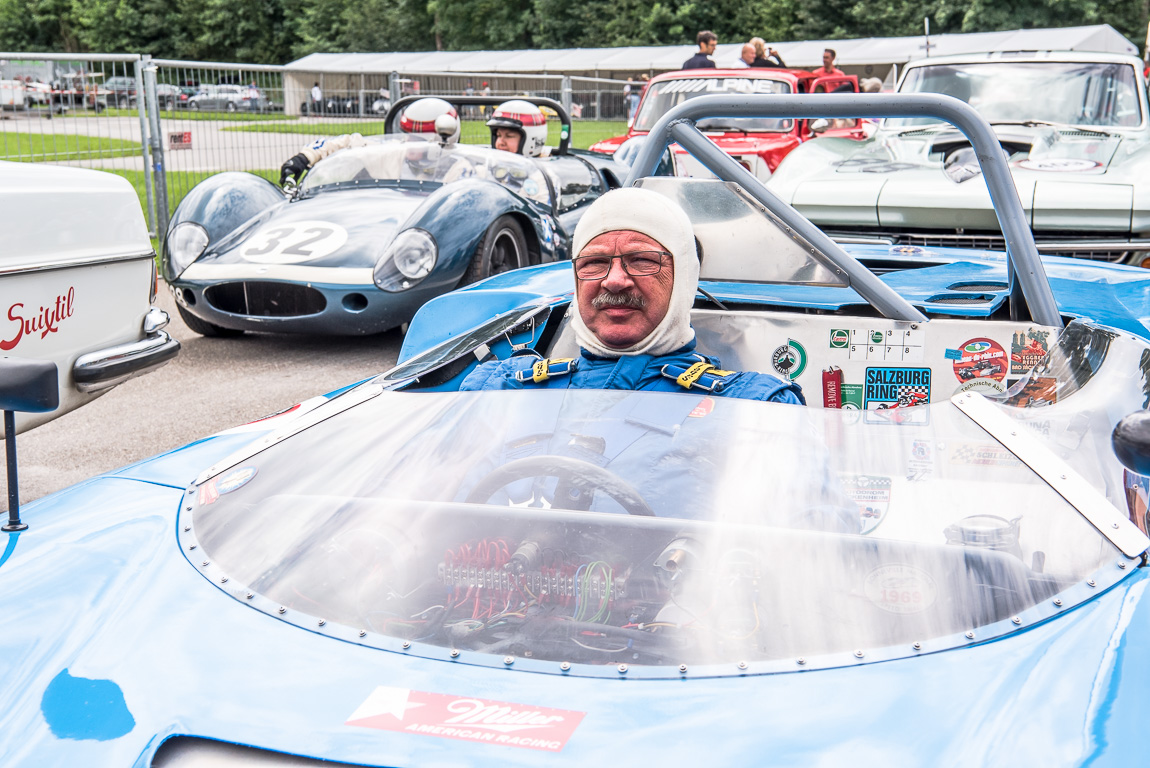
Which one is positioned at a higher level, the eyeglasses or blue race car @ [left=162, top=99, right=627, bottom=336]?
the eyeglasses

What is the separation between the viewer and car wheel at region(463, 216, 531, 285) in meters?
5.68

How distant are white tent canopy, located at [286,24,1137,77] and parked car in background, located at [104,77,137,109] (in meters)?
19.1

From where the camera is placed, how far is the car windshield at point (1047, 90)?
6375 millimetres

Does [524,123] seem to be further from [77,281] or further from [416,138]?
[77,281]

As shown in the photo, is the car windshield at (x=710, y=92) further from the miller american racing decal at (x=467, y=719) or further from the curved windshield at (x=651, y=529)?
the miller american racing decal at (x=467, y=719)

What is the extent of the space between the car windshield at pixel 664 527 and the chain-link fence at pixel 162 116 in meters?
5.81

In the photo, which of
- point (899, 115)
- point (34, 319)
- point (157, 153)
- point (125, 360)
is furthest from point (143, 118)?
point (899, 115)

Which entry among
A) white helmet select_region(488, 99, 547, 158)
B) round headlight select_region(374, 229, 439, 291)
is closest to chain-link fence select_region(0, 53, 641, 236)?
white helmet select_region(488, 99, 547, 158)

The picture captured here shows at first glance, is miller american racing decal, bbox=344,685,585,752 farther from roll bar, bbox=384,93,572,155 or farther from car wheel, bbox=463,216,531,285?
roll bar, bbox=384,93,572,155

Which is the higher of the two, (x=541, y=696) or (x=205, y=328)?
(x=541, y=696)

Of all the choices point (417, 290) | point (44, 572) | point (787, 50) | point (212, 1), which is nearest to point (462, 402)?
point (44, 572)

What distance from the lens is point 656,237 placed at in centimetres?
231

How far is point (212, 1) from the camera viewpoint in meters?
56.4

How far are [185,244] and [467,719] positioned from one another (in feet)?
16.5
